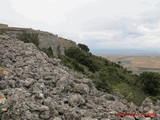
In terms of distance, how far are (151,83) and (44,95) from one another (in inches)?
1351

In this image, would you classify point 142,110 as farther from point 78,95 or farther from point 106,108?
point 78,95

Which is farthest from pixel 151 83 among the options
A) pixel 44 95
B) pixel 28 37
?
pixel 44 95

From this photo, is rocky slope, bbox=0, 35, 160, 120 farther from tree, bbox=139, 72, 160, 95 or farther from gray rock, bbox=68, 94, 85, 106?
tree, bbox=139, 72, 160, 95

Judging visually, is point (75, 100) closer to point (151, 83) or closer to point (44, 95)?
point (44, 95)

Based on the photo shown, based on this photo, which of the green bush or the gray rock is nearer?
the gray rock

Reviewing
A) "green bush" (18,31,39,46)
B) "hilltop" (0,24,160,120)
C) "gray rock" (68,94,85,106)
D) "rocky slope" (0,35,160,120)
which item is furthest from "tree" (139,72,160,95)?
"gray rock" (68,94,85,106)

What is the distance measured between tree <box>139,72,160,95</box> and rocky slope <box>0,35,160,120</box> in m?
23.6

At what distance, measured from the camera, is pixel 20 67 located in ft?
86.7

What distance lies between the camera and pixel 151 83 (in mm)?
53969

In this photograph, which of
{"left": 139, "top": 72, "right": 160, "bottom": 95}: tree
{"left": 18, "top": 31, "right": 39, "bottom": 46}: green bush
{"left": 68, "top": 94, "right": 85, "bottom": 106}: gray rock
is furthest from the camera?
{"left": 139, "top": 72, "right": 160, "bottom": 95}: tree

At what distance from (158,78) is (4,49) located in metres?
30.5

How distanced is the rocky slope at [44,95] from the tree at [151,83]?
77.3 ft

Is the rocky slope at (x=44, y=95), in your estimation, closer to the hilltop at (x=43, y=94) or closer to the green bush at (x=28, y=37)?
the hilltop at (x=43, y=94)

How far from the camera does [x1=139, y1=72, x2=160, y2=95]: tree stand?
52406 millimetres
